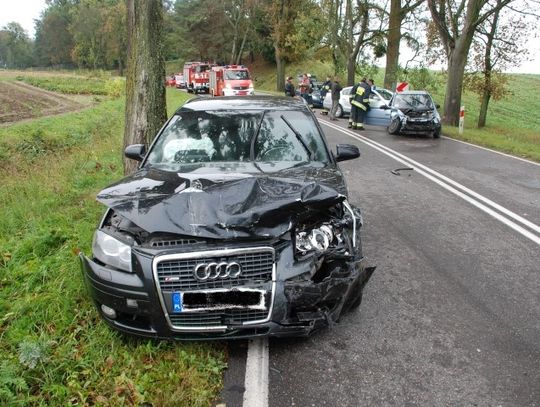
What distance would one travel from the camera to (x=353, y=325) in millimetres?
3965

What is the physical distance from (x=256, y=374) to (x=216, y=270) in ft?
2.53

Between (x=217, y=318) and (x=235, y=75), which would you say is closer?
(x=217, y=318)

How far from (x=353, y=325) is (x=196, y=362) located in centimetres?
137

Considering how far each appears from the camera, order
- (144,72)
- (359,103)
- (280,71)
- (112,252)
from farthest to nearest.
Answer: (280,71), (359,103), (144,72), (112,252)

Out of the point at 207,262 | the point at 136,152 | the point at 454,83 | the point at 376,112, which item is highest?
the point at 454,83

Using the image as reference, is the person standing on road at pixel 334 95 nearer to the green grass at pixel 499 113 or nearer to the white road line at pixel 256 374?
the green grass at pixel 499 113

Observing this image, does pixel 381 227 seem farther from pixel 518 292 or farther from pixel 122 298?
pixel 122 298

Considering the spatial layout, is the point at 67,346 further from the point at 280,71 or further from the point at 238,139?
the point at 280,71

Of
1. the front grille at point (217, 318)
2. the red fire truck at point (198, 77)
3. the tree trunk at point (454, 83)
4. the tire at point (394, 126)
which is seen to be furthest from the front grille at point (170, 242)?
the red fire truck at point (198, 77)

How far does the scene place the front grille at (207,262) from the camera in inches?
126

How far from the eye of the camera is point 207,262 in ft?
10.5

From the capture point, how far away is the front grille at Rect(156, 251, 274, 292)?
126 inches

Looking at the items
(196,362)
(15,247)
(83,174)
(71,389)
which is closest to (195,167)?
(196,362)

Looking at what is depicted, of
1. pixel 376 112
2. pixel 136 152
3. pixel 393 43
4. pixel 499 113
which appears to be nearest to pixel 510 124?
pixel 499 113
